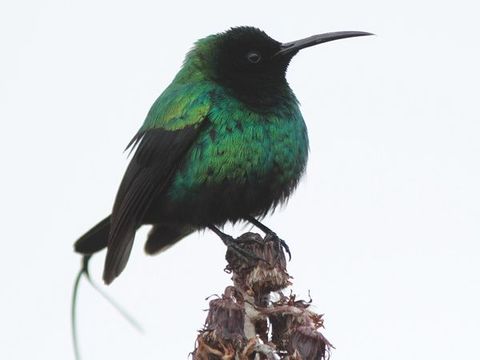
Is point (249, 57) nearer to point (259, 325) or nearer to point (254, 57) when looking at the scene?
point (254, 57)

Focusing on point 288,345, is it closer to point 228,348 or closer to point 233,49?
point 228,348

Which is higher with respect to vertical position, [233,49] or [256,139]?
[233,49]

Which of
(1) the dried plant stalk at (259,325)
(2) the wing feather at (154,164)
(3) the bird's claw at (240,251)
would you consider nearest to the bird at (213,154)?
(2) the wing feather at (154,164)

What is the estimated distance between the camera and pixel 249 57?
27.5ft

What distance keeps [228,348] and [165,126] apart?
3666 millimetres

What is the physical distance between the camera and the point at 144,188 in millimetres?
7715

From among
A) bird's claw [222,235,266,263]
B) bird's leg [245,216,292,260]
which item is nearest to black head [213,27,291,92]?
bird's leg [245,216,292,260]

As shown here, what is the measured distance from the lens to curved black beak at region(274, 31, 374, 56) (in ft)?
27.2

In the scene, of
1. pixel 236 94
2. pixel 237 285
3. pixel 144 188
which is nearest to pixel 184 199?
pixel 144 188

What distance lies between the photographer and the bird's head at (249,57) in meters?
8.12

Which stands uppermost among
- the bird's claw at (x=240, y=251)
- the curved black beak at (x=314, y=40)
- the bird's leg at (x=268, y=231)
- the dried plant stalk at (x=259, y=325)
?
the curved black beak at (x=314, y=40)

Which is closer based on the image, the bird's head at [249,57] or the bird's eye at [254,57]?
the bird's head at [249,57]

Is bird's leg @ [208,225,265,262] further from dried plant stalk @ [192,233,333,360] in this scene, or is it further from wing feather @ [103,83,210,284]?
wing feather @ [103,83,210,284]

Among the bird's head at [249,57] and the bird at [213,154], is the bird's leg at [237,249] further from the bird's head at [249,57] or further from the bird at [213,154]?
the bird's head at [249,57]
